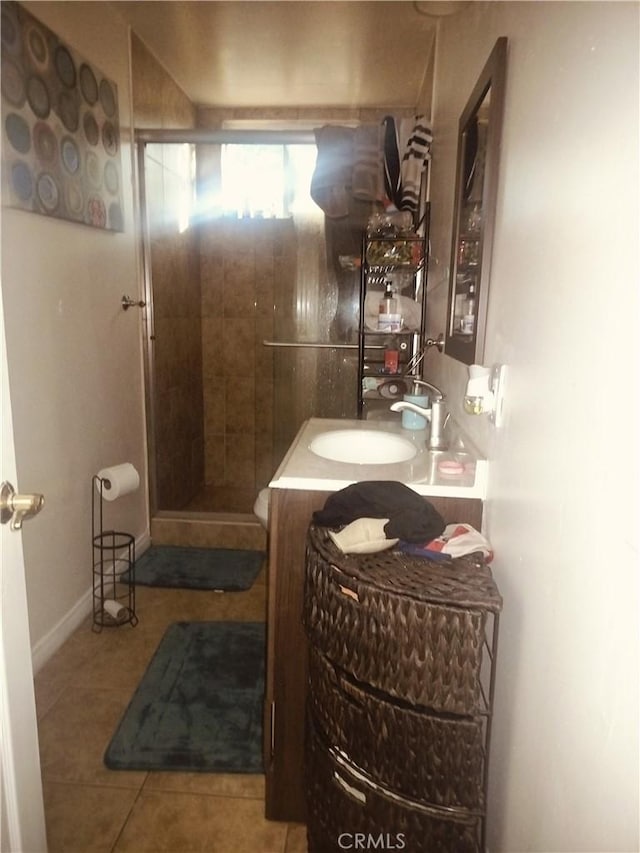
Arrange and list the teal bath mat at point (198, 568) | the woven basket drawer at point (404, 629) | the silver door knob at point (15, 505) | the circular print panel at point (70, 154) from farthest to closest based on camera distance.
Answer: the teal bath mat at point (198, 568) < the circular print panel at point (70, 154) < the woven basket drawer at point (404, 629) < the silver door knob at point (15, 505)

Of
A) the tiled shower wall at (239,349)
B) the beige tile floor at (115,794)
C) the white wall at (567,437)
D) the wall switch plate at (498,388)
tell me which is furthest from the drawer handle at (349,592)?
the tiled shower wall at (239,349)

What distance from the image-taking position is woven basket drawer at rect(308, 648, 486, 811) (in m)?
0.94

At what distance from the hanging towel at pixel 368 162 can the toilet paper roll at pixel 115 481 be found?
4.87 ft

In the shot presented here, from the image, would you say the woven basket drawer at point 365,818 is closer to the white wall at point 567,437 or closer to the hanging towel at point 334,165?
the white wall at point 567,437

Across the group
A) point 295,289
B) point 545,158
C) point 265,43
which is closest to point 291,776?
point 545,158

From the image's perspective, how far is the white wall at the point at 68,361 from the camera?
1801 mm

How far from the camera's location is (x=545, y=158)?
908 mm

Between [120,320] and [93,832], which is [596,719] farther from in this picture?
[120,320]

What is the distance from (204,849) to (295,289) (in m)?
2.65

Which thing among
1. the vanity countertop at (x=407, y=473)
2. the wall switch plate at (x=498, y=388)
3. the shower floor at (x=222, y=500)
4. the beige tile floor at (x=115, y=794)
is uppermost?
the wall switch plate at (x=498, y=388)

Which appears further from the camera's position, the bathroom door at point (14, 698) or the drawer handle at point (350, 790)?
the drawer handle at point (350, 790)

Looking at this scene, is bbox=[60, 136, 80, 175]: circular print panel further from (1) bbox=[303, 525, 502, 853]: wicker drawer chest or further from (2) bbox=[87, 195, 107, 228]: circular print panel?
(1) bbox=[303, 525, 502, 853]: wicker drawer chest

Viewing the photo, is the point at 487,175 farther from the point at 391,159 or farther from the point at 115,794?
the point at 115,794

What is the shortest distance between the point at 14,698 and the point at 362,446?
121 centimetres
